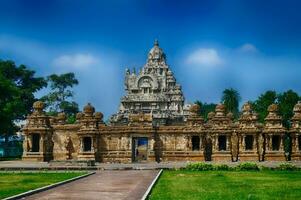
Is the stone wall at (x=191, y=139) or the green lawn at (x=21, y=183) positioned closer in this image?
the green lawn at (x=21, y=183)

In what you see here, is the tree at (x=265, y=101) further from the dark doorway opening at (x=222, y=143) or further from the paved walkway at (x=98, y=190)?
the paved walkway at (x=98, y=190)

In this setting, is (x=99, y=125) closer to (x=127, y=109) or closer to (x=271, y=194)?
(x=271, y=194)

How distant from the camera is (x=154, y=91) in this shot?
10644cm

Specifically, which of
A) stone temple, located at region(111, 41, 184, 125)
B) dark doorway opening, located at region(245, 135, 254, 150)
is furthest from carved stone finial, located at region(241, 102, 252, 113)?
stone temple, located at region(111, 41, 184, 125)

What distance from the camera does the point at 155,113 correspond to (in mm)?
94500

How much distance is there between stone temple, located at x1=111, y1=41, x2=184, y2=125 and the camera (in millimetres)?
99562

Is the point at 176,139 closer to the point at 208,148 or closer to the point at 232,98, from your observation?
the point at 208,148

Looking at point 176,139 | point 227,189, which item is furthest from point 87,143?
point 227,189

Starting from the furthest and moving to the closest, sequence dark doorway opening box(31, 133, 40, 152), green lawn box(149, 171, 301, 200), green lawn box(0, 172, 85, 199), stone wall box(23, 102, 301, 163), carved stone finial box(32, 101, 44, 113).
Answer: carved stone finial box(32, 101, 44, 113) < dark doorway opening box(31, 133, 40, 152) < stone wall box(23, 102, 301, 163) < green lawn box(0, 172, 85, 199) < green lawn box(149, 171, 301, 200)

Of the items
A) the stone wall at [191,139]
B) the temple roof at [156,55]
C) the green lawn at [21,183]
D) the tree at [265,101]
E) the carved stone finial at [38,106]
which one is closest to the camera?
the green lawn at [21,183]

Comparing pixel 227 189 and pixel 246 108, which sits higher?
pixel 246 108

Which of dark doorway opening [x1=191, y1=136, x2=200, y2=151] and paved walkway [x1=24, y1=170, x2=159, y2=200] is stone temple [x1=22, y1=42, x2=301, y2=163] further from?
paved walkway [x1=24, y1=170, x2=159, y2=200]

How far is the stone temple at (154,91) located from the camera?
327 feet

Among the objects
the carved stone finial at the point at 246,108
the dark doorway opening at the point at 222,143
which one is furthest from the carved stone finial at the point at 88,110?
the carved stone finial at the point at 246,108
